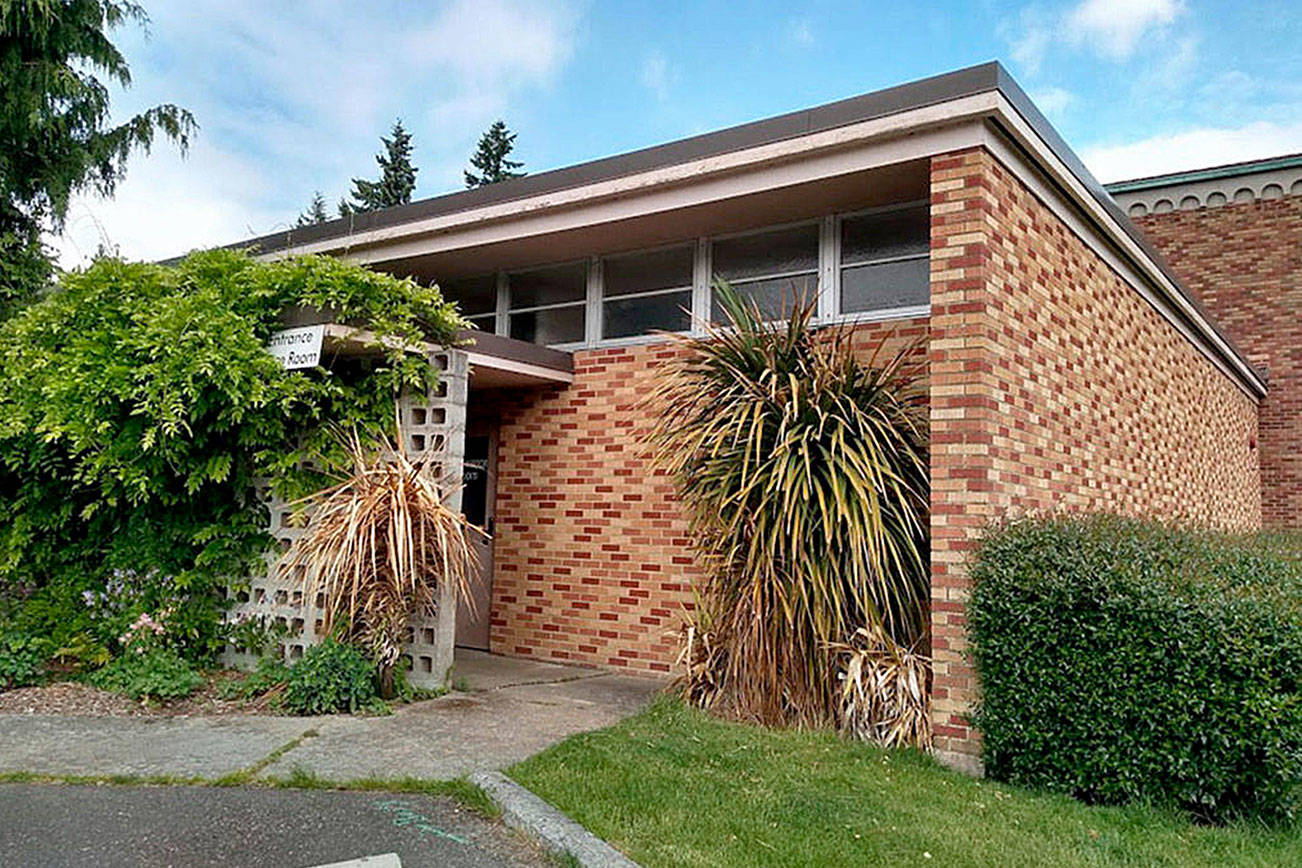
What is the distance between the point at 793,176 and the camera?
18.5 feet

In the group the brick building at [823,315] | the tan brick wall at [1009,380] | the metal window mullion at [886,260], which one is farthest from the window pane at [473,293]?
the tan brick wall at [1009,380]

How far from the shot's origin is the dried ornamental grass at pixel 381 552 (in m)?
5.45

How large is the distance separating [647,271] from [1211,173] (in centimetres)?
1040

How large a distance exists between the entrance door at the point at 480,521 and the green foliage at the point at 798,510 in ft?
9.92

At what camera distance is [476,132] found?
122 ft

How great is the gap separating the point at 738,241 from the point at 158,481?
471 cm

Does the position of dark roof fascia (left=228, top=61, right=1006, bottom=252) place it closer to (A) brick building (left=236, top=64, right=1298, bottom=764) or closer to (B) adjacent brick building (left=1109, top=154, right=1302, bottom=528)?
(A) brick building (left=236, top=64, right=1298, bottom=764)

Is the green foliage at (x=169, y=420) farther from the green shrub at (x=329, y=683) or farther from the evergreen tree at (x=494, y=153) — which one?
the evergreen tree at (x=494, y=153)

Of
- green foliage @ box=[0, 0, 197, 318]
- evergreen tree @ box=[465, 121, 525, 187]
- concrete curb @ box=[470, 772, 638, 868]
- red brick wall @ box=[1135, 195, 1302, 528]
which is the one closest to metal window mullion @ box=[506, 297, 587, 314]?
concrete curb @ box=[470, 772, 638, 868]

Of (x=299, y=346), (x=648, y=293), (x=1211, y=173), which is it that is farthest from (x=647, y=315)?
(x=1211, y=173)

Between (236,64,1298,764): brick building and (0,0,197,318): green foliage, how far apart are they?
412 cm

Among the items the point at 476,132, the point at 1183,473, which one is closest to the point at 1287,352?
the point at 1183,473

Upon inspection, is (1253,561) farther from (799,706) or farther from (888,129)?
(888,129)

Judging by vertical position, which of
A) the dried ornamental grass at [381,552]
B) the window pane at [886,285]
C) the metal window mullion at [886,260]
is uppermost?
the metal window mullion at [886,260]
